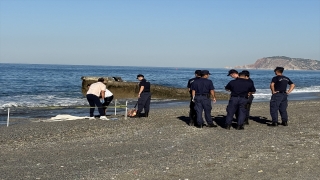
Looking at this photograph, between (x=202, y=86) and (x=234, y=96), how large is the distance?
0.89 m

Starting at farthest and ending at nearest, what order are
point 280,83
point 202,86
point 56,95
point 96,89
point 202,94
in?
point 56,95 → point 96,89 → point 280,83 → point 202,94 → point 202,86

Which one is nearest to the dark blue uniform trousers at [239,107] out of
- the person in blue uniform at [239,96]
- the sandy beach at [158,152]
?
the person in blue uniform at [239,96]

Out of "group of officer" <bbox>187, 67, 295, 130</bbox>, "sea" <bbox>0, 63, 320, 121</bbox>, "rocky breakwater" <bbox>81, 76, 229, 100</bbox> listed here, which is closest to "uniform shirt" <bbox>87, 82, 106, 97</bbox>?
"sea" <bbox>0, 63, 320, 121</bbox>

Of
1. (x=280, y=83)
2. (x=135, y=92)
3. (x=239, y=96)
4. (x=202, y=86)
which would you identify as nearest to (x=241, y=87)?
(x=239, y=96)

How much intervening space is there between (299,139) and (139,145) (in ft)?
12.1

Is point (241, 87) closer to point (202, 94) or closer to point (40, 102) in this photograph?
point (202, 94)

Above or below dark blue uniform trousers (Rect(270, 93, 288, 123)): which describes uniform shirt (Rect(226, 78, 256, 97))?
above

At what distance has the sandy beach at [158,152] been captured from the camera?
7.96m

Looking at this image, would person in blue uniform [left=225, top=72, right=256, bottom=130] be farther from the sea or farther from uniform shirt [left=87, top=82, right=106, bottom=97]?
the sea

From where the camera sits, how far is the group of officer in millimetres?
13195

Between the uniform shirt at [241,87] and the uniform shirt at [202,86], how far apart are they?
0.56 meters

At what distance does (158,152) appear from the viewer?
984 centimetres

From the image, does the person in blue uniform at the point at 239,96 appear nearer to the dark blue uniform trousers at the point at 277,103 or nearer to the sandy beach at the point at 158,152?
the sandy beach at the point at 158,152

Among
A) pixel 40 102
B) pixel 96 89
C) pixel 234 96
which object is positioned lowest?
pixel 40 102
